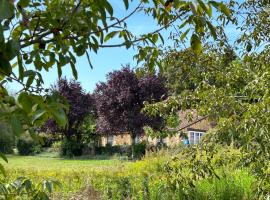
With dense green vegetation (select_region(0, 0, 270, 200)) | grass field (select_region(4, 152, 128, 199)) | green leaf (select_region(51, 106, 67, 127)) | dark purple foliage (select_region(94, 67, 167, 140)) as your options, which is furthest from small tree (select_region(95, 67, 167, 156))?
green leaf (select_region(51, 106, 67, 127))

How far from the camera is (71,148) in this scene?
32.1 metres

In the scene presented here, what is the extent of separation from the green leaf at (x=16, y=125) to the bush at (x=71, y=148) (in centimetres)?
3126

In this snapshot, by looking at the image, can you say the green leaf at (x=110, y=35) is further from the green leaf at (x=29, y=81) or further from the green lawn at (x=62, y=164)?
the green lawn at (x=62, y=164)

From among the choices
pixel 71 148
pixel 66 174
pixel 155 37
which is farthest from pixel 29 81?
pixel 71 148

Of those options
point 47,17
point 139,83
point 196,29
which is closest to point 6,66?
point 47,17

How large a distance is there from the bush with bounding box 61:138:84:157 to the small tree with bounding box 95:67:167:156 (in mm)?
5340

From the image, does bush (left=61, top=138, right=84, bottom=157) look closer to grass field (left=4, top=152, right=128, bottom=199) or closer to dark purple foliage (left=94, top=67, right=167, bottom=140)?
dark purple foliage (left=94, top=67, right=167, bottom=140)

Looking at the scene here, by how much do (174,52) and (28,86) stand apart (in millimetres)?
3421

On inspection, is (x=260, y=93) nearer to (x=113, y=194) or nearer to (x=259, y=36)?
(x=259, y=36)

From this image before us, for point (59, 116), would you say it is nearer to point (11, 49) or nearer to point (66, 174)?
point (11, 49)

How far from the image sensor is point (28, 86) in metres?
1.26

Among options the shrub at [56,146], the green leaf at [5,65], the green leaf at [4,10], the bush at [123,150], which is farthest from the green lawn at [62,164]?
the green leaf at [4,10]

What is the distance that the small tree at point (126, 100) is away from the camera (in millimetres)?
26938

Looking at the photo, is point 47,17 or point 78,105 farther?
point 78,105
